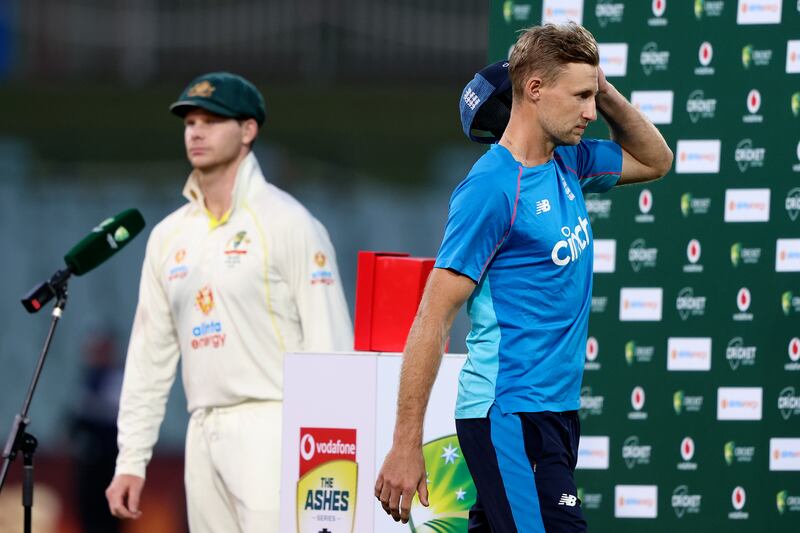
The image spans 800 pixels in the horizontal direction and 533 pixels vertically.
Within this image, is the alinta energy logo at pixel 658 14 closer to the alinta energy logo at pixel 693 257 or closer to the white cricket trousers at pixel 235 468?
the alinta energy logo at pixel 693 257

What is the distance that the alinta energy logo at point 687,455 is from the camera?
5465 mm

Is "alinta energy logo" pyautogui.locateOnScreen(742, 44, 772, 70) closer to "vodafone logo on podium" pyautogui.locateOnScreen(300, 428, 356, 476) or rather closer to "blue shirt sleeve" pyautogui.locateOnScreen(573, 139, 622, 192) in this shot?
"blue shirt sleeve" pyautogui.locateOnScreen(573, 139, 622, 192)

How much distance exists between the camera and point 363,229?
32.4 ft

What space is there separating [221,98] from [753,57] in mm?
1978

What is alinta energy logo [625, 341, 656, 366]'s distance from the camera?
553cm

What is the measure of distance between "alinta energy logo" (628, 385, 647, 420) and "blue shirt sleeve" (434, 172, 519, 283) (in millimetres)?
2307

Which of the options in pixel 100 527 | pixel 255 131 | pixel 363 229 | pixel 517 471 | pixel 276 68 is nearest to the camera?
pixel 517 471

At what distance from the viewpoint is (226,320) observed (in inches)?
200

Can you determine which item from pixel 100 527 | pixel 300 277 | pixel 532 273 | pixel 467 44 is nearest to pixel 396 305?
pixel 300 277

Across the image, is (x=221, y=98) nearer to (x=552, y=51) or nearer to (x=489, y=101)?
(x=489, y=101)

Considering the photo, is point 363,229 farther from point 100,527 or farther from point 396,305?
point 396,305

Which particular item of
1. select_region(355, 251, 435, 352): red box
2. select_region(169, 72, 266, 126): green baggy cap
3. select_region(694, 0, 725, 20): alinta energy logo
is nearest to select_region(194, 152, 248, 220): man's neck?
select_region(169, 72, 266, 126): green baggy cap

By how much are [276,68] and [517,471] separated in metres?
7.57

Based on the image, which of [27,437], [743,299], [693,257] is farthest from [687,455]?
[27,437]
